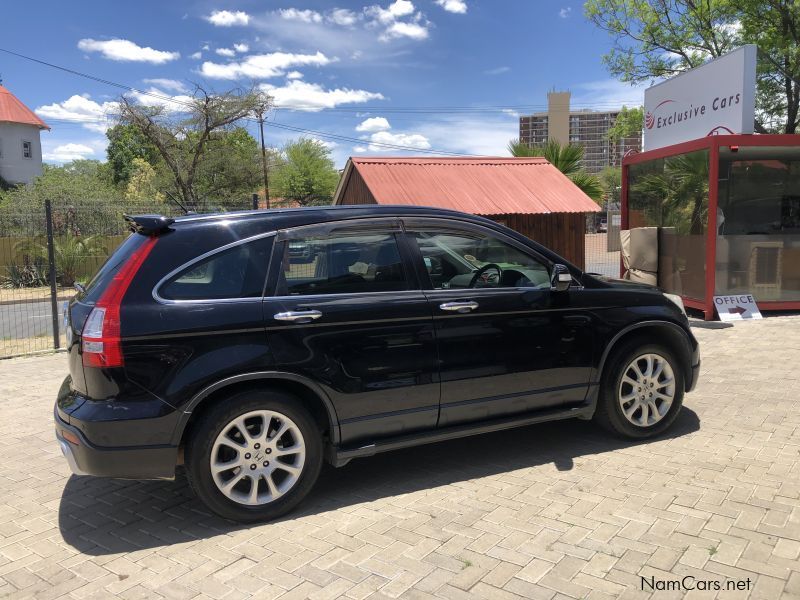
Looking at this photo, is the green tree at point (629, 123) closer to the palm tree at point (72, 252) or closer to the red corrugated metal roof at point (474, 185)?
the red corrugated metal roof at point (474, 185)

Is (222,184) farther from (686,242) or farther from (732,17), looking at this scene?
(686,242)

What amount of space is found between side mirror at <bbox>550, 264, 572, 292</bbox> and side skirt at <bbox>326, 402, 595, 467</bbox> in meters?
0.86

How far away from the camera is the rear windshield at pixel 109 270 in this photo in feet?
11.3

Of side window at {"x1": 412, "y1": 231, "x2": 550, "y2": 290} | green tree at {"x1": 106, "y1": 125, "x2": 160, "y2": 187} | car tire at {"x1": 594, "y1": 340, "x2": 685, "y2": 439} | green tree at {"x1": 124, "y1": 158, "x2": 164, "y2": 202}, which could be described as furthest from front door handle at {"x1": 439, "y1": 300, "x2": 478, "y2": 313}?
green tree at {"x1": 106, "y1": 125, "x2": 160, "y2": 187}

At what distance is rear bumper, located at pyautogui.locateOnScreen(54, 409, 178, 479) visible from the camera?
3.27m

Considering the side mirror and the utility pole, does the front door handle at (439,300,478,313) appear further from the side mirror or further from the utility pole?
the utility pole

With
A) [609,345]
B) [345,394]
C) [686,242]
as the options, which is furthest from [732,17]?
[345,394]

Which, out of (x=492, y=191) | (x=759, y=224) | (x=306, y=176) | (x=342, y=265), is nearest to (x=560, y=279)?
(x=342, y=265)

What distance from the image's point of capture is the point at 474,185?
1402 cm

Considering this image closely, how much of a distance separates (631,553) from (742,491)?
3.72 ft

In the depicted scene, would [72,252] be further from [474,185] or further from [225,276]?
[225,276]

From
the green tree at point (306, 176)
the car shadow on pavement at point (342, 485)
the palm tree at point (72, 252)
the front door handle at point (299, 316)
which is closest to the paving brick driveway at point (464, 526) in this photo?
the car shadow on pavement at point (342, 485)

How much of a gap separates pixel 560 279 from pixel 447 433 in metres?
1.27

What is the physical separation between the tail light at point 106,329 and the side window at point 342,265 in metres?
0.85
